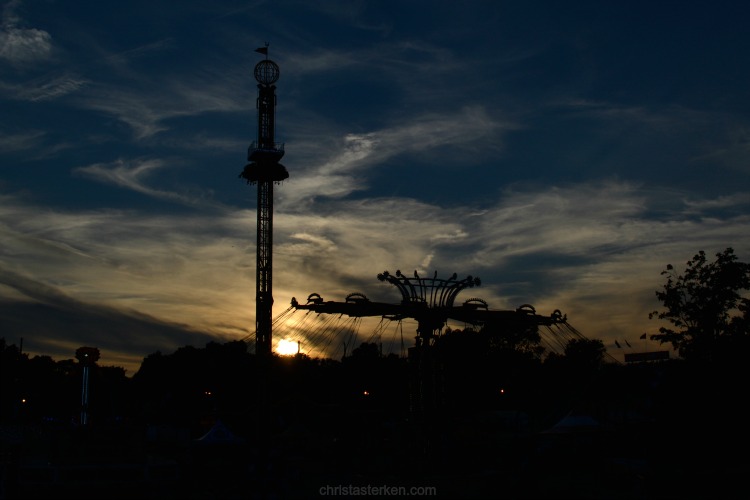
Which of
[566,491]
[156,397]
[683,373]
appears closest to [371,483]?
[566,491]

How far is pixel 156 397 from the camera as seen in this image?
11125 cm

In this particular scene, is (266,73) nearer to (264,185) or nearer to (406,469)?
(264,185)

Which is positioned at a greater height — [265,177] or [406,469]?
[265,177]

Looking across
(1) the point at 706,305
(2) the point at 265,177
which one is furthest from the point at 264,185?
(1) the point at 706,305

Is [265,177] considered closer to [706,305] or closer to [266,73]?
[266,73]

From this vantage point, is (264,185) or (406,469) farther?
(264,185)

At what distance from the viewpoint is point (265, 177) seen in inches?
2576

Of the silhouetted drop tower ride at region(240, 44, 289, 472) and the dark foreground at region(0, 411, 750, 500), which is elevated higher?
the silhouetted drop tower ride at region(240, 44, 289, 472)

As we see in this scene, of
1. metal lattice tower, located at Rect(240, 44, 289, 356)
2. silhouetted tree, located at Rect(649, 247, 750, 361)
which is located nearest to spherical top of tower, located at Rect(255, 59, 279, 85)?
metal lattice tower, located at Rect(240, 44, 289, 356)

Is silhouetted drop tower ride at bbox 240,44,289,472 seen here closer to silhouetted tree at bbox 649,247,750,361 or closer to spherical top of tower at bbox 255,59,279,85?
spherical top of tower at bbox 255,59,279,85

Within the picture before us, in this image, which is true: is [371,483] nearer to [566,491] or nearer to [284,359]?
[566,491]

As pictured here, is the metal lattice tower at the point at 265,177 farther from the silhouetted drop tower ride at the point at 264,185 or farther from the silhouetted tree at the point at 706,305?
the silhouetted tree at the point at 706,305

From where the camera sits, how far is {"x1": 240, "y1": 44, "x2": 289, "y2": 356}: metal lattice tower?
209 ft

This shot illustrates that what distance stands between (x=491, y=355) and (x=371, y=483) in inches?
3060
